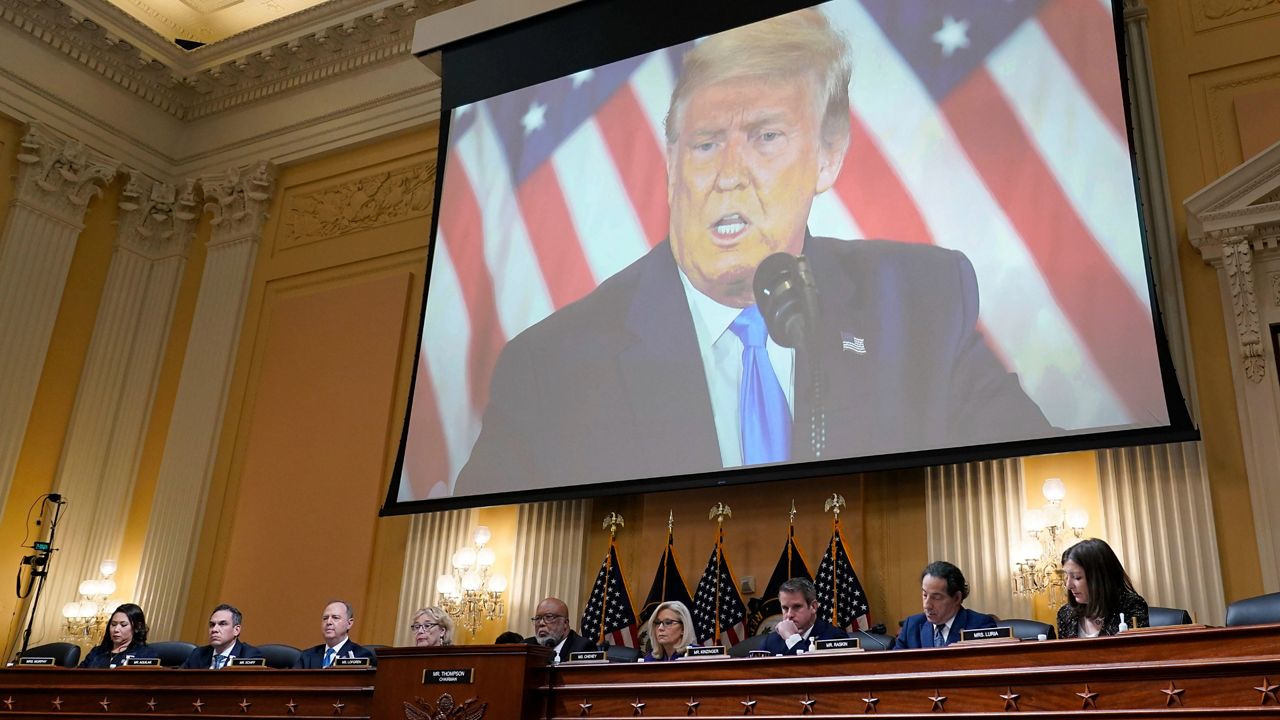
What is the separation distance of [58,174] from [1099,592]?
8794 millimetres

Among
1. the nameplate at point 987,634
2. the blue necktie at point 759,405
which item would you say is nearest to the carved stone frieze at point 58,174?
the blue necktie at point 759,405

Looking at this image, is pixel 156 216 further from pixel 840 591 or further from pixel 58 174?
pixel 840 591

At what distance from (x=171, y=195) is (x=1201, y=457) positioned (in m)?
8.61

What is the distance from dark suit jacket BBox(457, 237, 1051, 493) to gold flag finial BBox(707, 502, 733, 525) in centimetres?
40

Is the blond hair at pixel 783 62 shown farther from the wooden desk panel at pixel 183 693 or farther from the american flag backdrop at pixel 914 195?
the wooden desk panel at pixel 183 693

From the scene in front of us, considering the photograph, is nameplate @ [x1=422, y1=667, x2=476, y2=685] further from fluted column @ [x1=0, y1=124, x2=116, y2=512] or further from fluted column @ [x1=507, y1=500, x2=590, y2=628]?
fluted column @ [x1=0, y1=124, x2=116, y2=512]

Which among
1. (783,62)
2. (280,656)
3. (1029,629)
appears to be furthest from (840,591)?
(783,62)

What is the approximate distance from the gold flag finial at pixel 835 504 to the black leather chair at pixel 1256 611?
274 cm

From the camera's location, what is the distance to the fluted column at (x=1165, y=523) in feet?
17.9

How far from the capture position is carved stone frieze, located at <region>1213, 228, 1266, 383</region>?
573 cm

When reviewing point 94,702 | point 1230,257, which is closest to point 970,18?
point 1230,257

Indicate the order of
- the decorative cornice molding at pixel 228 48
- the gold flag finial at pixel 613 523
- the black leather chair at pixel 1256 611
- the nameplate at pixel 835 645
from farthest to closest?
the decorative cornice molding at pixel 228 48, the gold flag finial at pixel 613 523, the nameplate at pixel 835 645, the black leather chair at pixel 1256 611

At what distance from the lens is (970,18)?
6.49 metres

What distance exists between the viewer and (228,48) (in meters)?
10.2
